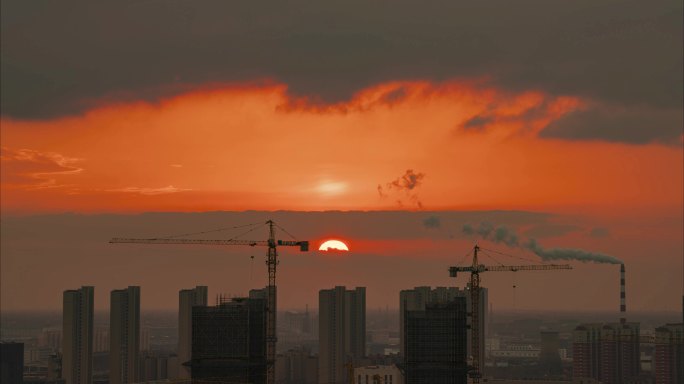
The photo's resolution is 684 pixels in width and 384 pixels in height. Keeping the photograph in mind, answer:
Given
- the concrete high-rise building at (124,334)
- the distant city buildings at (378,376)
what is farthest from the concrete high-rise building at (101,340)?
the distant city buildings at (378,376)

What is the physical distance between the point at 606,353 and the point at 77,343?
3142 inches

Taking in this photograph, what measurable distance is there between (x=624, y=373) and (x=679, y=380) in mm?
15456

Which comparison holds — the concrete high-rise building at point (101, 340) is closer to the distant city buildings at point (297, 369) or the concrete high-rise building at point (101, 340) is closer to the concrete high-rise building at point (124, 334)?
the concrete high-rise building at point (124, 334)

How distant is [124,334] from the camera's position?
159 meters

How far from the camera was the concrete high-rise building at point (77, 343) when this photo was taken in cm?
15212

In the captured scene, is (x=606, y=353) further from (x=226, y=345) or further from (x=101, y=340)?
(x=226, y=345)

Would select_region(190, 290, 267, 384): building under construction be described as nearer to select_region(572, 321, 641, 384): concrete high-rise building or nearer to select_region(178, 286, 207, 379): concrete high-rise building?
select_region(178, 286, 207, 379): concrete high-rise building

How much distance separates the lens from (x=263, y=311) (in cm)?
9831

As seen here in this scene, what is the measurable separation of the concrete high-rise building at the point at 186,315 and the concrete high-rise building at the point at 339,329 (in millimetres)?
17935

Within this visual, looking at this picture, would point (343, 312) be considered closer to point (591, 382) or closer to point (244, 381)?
point (591, 382)

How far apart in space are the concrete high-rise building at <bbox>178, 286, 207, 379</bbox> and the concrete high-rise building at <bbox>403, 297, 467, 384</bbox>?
5771cm

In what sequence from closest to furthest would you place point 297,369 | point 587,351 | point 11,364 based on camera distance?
point 11,364, point 297,369, point 587,351

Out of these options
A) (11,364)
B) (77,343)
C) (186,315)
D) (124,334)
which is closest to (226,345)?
(11,364)

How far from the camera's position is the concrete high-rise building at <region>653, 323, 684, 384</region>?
162 m
